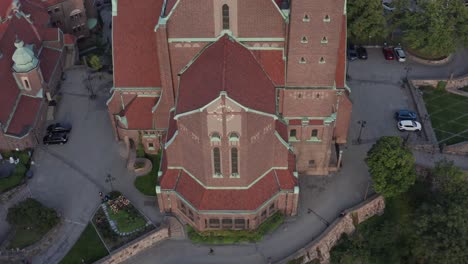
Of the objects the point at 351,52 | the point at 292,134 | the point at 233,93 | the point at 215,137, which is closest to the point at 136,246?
the point at 215,137

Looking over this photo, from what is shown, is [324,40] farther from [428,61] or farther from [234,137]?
[428,61]

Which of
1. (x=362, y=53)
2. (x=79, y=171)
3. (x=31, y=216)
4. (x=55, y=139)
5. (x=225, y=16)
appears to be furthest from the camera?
(x=362, y=53)

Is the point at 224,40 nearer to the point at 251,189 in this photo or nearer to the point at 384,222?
the point at 251,189

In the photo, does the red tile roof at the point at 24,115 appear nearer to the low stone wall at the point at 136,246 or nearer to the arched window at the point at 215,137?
the low stone wall at the point at 136,246

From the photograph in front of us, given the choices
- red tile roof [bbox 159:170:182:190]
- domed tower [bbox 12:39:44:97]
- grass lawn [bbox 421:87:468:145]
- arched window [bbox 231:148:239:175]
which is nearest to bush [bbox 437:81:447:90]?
grass lawn [bbox 421:87:468:145]

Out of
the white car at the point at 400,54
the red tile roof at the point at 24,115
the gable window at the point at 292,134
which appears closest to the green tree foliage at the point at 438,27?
the white car at the point at 400,54
